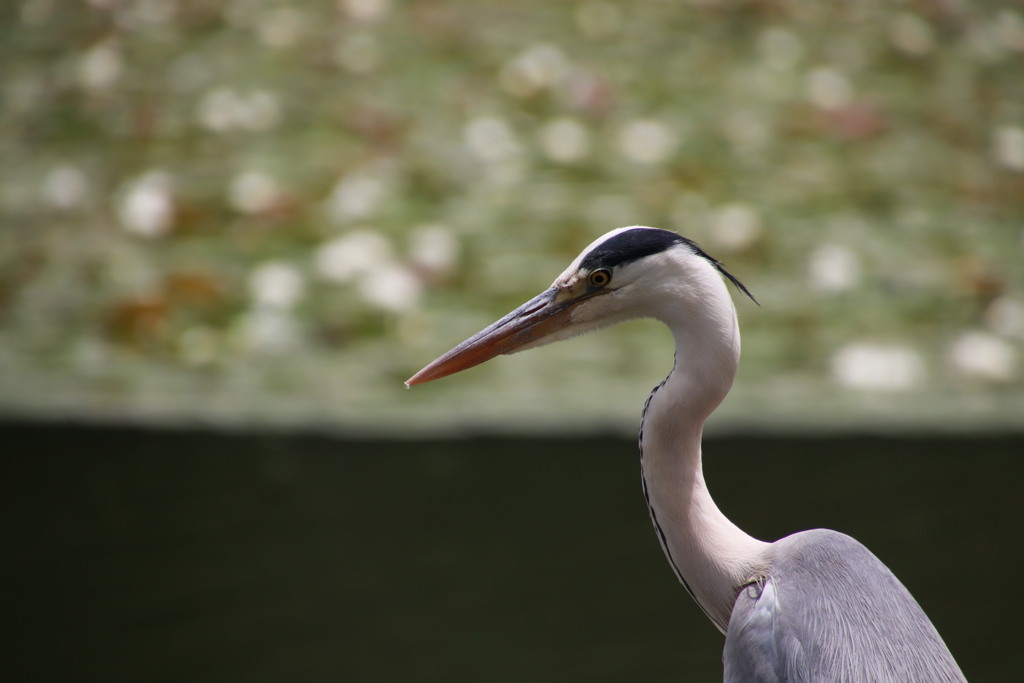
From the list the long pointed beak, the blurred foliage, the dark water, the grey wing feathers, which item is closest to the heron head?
the long pointed beak

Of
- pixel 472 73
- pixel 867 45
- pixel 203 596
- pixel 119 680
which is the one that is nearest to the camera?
pixel 119 680

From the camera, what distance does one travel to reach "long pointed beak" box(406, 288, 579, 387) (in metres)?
1.25

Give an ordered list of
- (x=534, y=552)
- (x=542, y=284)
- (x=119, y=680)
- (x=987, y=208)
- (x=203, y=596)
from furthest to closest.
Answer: (x=987, y=208) → (x=542, y=284) → (x=534, y=552) → (x=203, y=596) → (x=119, y=680)

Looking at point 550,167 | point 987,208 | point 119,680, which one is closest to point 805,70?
point 987,208

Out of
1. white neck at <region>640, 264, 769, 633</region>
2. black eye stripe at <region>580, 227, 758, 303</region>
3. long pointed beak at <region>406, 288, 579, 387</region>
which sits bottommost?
white neck at <region>640, 264, 769, 633</region>

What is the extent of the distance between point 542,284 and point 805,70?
1271 mm

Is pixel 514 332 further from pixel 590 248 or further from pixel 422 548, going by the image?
pixel 422 548

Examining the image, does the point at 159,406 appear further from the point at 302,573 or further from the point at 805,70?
the point at 805,70

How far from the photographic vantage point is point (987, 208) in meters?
2.75

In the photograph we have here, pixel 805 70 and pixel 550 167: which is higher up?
pixel 805 70

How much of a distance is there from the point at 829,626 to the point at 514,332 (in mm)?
475

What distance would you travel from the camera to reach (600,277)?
47.9 inches

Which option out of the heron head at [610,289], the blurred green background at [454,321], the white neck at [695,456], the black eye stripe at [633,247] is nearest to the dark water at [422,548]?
the blurred green background at [454,321]

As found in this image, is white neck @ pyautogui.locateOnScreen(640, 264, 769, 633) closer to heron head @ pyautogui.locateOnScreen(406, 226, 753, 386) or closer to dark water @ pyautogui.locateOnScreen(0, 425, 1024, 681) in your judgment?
heron head @ pyautogui.locateOnScreen(406, 226, 753, 386)
